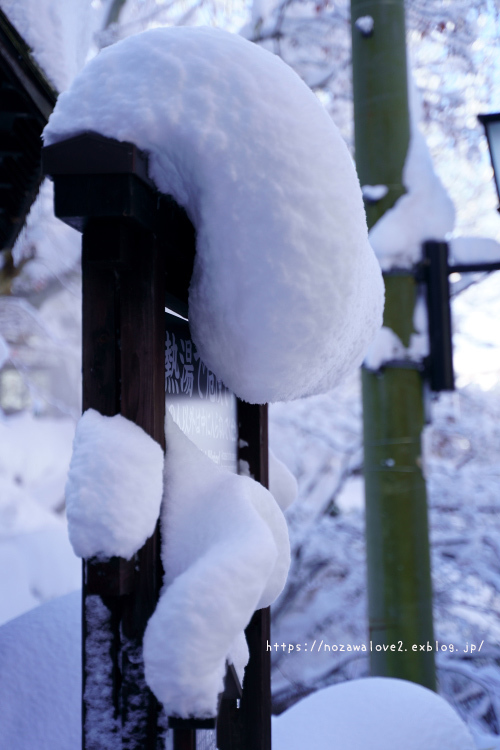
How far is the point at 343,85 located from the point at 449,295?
3.52 meters

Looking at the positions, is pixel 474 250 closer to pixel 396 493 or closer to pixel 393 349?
pixel 393 349

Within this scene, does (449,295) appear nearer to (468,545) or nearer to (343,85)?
(468,545)

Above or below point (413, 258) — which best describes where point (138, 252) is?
below

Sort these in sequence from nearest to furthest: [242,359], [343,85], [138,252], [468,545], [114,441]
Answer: [114,441], [138,252], [242,359], [468,545], [343,85]

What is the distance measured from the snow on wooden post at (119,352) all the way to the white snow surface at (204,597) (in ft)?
0.28

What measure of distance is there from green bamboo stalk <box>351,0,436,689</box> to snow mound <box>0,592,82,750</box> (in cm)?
162

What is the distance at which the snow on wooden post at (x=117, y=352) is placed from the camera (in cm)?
103

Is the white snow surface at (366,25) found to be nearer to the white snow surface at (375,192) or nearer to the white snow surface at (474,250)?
the white snow surface at (375,192)

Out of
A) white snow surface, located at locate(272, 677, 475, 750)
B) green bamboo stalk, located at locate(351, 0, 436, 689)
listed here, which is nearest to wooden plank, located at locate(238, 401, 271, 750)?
white snow surface, located at locate(272, 677, 475, 750)

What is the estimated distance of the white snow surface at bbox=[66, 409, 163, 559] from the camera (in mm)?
985

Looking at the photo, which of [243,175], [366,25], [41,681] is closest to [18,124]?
[243,175]

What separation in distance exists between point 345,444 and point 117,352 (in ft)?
16.8

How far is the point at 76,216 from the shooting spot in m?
1.05

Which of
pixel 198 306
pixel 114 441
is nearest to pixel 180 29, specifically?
pixel 198 306
